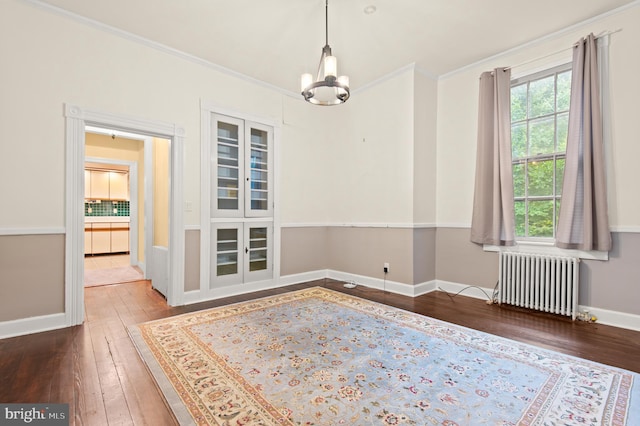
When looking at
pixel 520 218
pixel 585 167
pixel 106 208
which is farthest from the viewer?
pixel 106 208

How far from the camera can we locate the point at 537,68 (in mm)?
3697

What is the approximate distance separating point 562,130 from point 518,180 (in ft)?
2.34

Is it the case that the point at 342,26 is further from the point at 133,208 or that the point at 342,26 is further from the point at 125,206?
the point at 125,206

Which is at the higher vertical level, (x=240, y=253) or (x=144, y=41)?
(x=144, y=41)

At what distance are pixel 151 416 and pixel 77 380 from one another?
0.77m

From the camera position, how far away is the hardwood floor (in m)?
1.82

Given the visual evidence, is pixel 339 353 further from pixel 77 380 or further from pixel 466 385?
pixel 77 380

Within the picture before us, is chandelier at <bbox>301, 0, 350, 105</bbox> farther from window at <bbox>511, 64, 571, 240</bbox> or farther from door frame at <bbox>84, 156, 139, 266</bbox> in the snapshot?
door frame at <bbox>84, 156, 139, 266</bbox>

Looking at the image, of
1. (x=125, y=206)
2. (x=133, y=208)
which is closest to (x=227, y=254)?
(x=133, y=208)

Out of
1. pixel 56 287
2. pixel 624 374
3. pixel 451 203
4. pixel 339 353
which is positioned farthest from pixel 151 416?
pixel 451 203

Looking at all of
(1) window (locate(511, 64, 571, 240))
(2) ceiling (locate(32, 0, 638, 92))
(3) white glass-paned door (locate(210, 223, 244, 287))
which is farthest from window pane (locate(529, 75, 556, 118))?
(3) white glass-paned door (locate(210, 223, 244, 287))

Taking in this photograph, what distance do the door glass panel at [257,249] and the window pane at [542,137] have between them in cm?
380

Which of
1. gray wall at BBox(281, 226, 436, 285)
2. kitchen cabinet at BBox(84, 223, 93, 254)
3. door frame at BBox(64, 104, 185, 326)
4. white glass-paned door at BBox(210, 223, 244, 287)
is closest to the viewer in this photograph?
door frame at BBox(64, 104, 185, 326)

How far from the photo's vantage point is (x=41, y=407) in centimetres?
176
